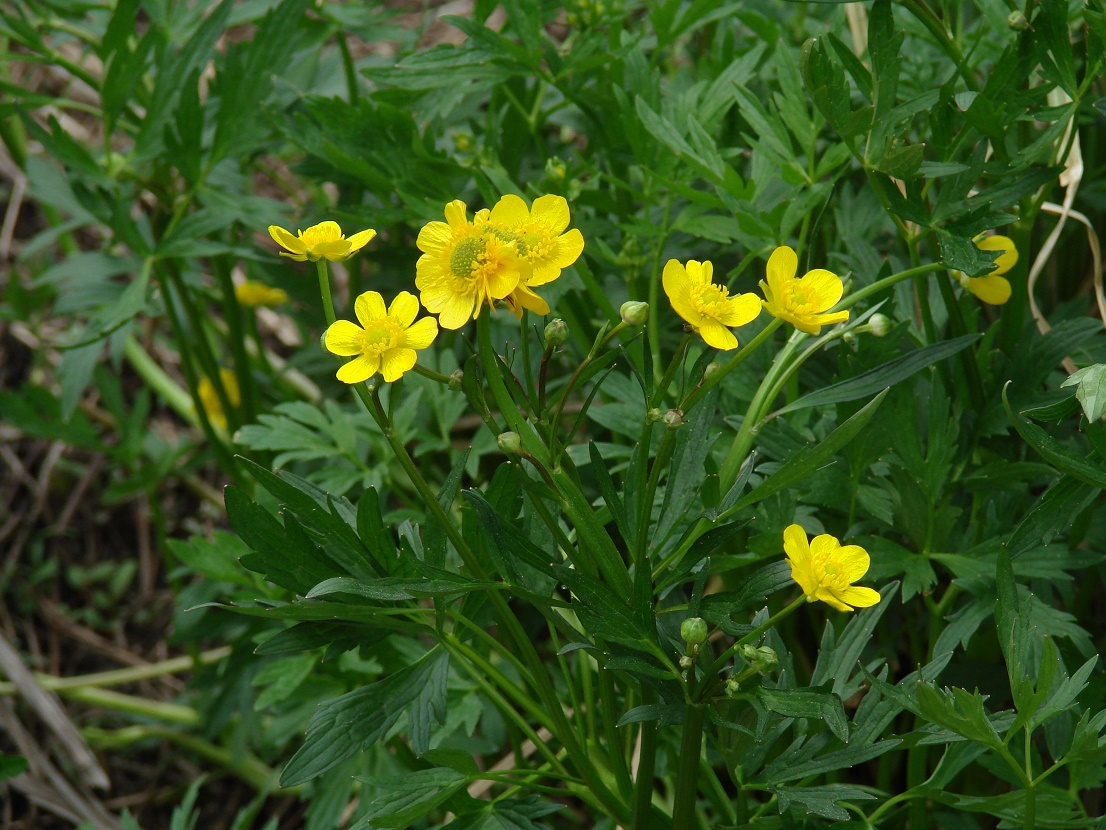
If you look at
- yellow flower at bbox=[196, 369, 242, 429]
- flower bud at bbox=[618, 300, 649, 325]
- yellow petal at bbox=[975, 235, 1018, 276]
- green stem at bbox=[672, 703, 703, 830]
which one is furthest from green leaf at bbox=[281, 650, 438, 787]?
yellow flower at bbox=[196, 369, 242, 429]

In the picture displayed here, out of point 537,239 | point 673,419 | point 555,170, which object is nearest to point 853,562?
point 673,419

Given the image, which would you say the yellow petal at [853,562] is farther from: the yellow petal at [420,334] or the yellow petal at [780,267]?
the yellow petal at [420,334]

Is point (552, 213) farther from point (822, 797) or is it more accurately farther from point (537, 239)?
point (822, 797)

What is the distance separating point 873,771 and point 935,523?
18.7 inches

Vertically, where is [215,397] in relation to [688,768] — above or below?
below

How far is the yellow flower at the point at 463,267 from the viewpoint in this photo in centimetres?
55

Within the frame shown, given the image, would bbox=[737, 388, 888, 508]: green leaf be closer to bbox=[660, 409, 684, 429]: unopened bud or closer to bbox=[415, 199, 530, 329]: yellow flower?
bbox=[660, 409, 684, 429]: unopened bud

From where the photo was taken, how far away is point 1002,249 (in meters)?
0.79

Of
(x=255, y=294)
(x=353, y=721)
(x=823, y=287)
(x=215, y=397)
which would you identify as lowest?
(x=215, y=397)

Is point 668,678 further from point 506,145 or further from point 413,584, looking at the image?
point 506,145

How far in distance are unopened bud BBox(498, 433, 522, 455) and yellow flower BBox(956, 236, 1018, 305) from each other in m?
0.41

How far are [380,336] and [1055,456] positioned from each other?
398 mm

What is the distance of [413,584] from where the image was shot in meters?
0.58

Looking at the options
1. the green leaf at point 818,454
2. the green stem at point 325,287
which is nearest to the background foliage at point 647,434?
the green leaf at point 818,454
